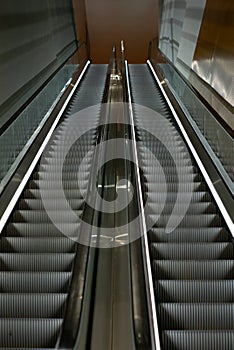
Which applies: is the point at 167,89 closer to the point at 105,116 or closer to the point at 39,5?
the point at 105,116

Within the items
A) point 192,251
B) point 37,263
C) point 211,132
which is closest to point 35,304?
point 37,263

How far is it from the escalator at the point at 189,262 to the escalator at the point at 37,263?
29.5 inches

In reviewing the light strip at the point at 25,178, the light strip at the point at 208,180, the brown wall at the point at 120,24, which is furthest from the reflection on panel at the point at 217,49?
the brown wall at the point at 120,24

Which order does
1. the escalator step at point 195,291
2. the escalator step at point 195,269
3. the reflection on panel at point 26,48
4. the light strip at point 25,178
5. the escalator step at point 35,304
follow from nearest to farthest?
the escalator step at point 35,304, the escalator step at point 195,291, the escalator step at point 195,269, the light strip at point 25,178, the reflection on panel at point 26,48

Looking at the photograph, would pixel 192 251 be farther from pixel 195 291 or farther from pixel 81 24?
pixel 81 24

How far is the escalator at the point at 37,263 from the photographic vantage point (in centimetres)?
337

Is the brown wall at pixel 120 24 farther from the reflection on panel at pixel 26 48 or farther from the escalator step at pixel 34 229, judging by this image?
the escalator step at pixel 34 229

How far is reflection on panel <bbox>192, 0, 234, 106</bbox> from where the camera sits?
7.10 m

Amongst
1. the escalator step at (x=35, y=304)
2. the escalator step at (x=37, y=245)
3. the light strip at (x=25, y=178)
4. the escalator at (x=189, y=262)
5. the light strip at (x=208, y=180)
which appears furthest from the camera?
the light strip at (x=25, y=178)

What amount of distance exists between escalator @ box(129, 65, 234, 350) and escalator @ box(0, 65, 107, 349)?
0.75m

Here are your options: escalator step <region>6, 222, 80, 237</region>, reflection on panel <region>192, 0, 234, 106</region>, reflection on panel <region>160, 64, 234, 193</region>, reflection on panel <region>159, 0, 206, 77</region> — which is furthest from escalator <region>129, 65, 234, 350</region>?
reflection on panel <region>159, 0, 206, 77</region>

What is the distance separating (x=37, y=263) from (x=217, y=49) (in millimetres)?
5199

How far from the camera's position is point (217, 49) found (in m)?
8.08

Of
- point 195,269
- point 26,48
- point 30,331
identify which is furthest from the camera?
point 26,48
